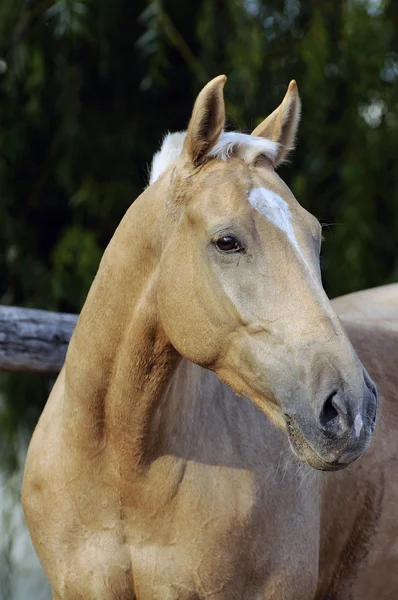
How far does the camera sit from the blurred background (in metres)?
4.25

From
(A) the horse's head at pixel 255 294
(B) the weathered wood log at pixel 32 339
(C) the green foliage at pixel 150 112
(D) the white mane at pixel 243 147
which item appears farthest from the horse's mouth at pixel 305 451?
(C) the green foliage at pixel 150 112

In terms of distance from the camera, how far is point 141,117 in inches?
189

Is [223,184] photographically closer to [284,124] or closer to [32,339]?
[284,124]

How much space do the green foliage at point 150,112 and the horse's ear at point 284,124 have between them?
1617mm

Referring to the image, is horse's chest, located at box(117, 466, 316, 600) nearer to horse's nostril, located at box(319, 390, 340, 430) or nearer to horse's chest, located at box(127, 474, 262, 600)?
horse's chest, located at box(127, 474, 262, 600)

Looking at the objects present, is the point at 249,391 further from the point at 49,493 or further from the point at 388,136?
the point at 388,136

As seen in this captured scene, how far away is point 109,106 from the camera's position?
4762 mm

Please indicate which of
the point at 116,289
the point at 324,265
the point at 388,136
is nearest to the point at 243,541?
the point at 116,289

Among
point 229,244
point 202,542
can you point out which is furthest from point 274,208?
point 202,542

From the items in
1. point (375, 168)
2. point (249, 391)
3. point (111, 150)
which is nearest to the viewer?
point (249, 391)

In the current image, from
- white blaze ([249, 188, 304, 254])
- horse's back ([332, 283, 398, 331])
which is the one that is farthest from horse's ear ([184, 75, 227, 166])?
horse's back ([332, 283, 398, 331])

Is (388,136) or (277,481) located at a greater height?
(388,136)

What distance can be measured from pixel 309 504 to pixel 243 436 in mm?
277

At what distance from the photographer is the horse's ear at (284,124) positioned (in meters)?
2.46
